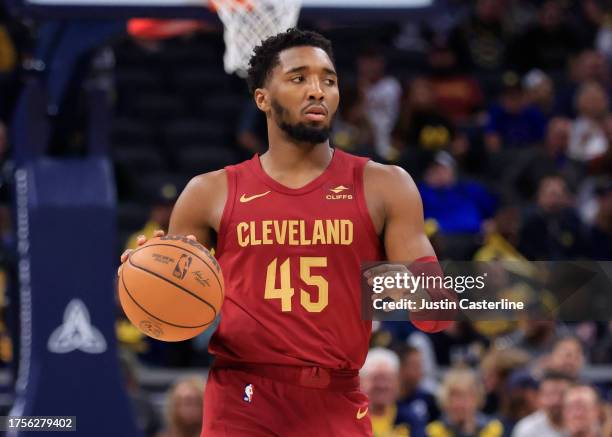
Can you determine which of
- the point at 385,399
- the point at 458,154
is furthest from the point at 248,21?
the point at 458,154

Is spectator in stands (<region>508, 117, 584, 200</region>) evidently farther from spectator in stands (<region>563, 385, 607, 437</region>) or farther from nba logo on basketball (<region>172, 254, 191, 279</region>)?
nba logo on basketball (<region>172, 254, 191, 279</region>)

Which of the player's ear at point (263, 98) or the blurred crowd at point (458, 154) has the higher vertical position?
the blurred crowd at point (458, 154)

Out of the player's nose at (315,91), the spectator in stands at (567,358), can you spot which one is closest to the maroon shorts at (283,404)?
the player's nose at (315,91)

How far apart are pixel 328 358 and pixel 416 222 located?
55 centimetres

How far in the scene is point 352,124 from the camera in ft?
38.8

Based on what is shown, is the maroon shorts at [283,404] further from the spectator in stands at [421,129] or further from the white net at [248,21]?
the spectator in stands at [421,129]

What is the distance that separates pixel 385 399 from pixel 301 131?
2883 millimetres

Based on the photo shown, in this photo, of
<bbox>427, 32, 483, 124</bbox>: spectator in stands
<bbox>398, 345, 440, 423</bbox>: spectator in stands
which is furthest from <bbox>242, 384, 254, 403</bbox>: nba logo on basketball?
<bbox>427, 32, 483, 124</bbox>: spectator in stands

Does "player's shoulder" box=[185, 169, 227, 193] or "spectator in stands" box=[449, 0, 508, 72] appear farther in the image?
"spectator in stands" box=[449, 0, 508, 72]

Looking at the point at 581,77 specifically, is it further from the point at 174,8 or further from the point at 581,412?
the point at 174,8

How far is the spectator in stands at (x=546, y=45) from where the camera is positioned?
537 inches

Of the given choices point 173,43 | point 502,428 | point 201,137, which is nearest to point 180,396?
point 502,428

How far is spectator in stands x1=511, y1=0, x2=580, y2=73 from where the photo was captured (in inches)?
537

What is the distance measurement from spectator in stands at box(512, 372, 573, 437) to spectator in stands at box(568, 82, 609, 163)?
4730mm
